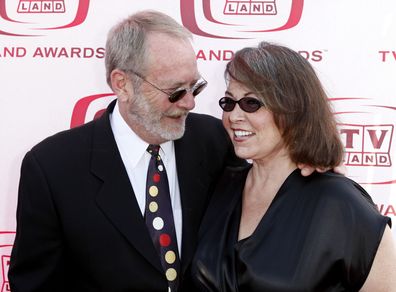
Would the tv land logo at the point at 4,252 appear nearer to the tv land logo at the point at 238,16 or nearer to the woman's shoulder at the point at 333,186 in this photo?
the tv land logo at the point at 238,16

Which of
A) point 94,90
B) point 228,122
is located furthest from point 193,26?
point 228,122

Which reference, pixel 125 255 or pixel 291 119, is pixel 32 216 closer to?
pixel 125 255

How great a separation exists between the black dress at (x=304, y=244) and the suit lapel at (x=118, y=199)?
0.60ft

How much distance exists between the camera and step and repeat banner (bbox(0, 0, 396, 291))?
2355mm

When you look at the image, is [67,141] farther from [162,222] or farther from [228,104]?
[228,104]

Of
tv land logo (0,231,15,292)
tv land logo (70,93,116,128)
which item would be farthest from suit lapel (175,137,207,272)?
tv land logo (0,231,15,292)

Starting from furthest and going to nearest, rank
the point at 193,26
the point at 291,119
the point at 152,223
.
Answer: the point at 193,26, the point at 152,223, the point at 291,119

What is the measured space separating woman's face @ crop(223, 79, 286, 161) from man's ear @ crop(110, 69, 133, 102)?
37cm

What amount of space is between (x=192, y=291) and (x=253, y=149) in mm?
510

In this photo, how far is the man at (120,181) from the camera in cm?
170

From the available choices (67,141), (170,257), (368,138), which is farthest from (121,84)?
(368,138)

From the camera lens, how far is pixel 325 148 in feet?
5.28

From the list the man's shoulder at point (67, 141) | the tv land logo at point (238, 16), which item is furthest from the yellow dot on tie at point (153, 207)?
the tv land logo at point (238, 16)

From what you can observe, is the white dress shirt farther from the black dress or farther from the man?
the black dress
